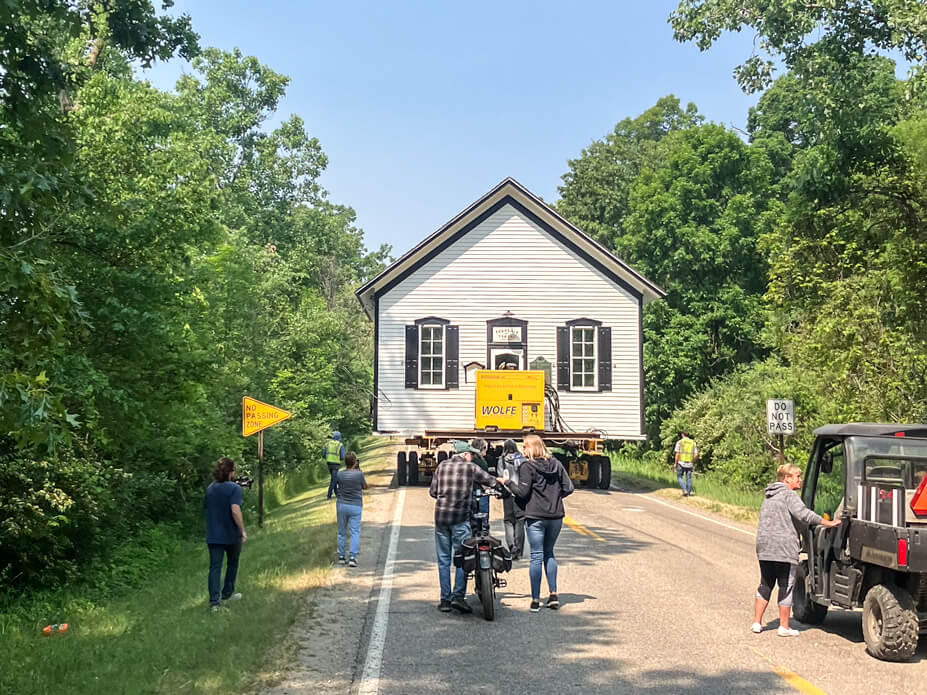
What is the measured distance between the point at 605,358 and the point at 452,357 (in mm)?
4960

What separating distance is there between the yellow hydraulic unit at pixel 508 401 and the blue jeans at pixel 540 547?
16.6 m

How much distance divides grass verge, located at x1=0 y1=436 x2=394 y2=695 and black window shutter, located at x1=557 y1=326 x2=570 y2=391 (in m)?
14.5

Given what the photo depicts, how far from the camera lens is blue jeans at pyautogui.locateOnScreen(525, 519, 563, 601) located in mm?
10602

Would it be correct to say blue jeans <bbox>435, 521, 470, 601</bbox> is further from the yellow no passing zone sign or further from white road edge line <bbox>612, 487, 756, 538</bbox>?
the yellow no passing zone sign

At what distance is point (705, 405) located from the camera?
36.3 m

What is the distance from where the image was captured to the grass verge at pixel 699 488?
23.2m

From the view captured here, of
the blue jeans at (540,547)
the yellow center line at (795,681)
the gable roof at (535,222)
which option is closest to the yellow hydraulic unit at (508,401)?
the gable roof at (535,222)

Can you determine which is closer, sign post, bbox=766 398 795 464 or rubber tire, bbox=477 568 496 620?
rubber tire, bbox=477 568 496 620

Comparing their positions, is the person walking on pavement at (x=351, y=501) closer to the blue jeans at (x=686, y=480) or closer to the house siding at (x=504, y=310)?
the blue jeans at (x=686, y=480)

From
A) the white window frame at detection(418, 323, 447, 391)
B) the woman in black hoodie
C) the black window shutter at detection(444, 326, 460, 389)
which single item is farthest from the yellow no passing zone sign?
the black window shutter at detection(444, 326, 460, 389)

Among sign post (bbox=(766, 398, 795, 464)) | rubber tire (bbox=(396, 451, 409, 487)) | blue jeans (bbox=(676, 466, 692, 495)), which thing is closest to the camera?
sign post (bbox=(766, 398, 795, 464))

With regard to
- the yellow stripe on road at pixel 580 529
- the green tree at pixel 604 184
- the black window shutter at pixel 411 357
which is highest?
the green tree at pixel 604 184

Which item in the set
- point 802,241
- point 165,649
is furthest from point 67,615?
point 802,241

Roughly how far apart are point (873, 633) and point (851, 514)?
46.4 inches
